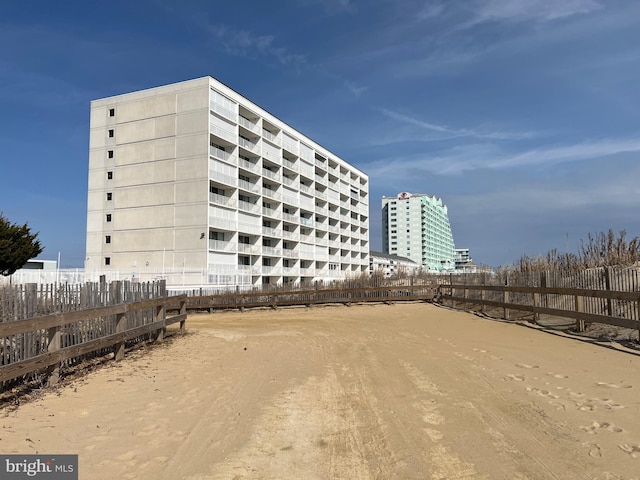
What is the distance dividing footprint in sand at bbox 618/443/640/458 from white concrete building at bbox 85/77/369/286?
134ft

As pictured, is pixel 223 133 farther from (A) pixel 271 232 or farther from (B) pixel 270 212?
(A) pixel 271 232

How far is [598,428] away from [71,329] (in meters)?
7.97

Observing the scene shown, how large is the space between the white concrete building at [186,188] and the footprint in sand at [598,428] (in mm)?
40434

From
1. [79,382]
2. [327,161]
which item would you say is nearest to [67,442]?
[79,382]

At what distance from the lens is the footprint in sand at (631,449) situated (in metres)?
4.17

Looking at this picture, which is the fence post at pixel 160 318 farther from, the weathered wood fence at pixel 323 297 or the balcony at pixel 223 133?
the balcony at pixel 223 133

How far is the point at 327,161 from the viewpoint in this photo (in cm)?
7538

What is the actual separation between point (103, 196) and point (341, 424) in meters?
51.6

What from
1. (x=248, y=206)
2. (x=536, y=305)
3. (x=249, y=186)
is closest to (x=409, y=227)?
(x=249, y=186)

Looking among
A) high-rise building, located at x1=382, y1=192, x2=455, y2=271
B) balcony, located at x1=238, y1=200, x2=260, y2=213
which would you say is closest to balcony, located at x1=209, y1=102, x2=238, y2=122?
balcony, located at x1=238, y1=200, x2=260, y2=213

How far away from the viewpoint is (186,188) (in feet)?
153

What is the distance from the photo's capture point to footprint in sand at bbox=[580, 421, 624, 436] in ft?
15.7

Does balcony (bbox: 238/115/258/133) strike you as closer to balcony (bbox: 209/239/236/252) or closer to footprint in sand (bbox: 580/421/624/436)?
balcony (bbox: 209/239/236/252)

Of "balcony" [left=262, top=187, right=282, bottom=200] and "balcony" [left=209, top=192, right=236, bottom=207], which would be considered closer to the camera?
"balcony" [left=209, top=192, right=236, bottom=207]
